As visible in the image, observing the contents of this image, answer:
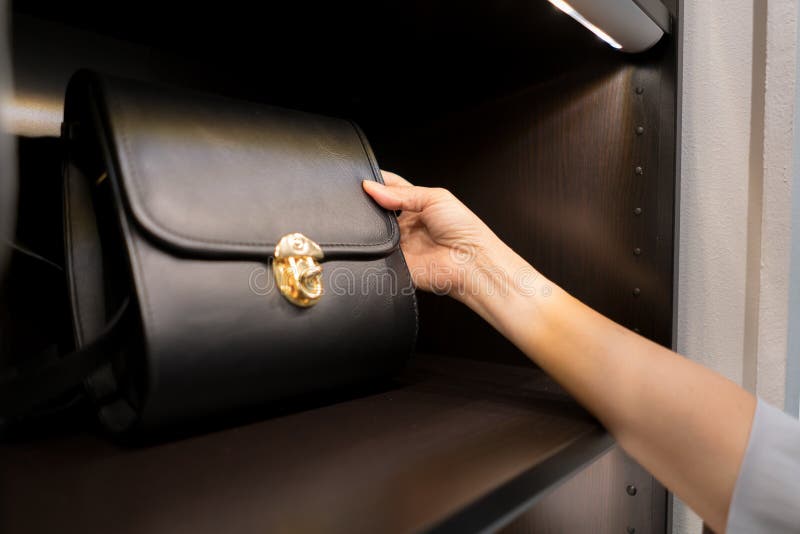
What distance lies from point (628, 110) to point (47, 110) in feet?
1.34

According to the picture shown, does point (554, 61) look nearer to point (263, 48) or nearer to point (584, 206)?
point (584, 206)

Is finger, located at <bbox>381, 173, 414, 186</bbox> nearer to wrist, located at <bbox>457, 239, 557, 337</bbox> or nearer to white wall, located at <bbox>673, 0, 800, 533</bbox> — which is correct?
wrist, located at <bbox>457, 239, 557, 337</bbox>

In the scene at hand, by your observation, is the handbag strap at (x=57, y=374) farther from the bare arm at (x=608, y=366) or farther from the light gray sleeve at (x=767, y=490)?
the light gray sleeve at (x=767, y=490)

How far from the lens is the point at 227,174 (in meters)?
0.27

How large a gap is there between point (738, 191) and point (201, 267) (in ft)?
1.35

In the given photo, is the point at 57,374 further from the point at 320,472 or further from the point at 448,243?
the point at 448,243

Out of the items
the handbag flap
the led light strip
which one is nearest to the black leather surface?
the handbag flap

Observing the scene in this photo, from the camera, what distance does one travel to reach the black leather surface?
229 millimetres

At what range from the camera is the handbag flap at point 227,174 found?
0.79 ft

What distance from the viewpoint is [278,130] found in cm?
31

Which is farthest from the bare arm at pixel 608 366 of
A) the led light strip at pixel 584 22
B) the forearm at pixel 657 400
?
the led light strip at pixel 584 22

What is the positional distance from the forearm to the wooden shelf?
0.06 feet

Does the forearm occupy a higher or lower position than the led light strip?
lower

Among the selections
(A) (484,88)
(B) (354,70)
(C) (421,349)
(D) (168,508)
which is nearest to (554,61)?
(A) (484,88)
